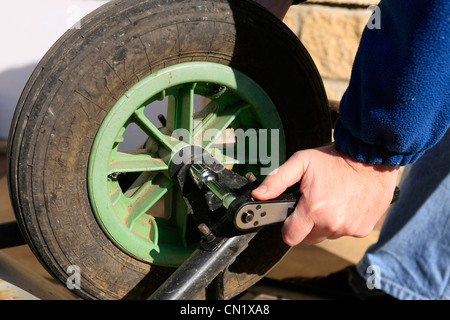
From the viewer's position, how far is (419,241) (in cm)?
139

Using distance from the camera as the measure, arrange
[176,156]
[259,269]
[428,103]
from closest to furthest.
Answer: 1. [428,103]
2. [176,156]
3. [259,269]

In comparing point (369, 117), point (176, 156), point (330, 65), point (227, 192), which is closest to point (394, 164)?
point (369, 117)

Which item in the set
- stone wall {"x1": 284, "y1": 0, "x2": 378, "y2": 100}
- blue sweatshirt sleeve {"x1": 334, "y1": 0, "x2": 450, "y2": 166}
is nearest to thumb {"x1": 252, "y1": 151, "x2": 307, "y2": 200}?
blue sweatshirt sleeve {"x1": 334, "y1": 0, "x2": 450, "y2": 166}

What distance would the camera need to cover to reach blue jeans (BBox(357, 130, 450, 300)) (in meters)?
1.34

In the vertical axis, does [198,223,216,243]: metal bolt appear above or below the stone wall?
below

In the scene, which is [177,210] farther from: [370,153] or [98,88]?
[370,153]

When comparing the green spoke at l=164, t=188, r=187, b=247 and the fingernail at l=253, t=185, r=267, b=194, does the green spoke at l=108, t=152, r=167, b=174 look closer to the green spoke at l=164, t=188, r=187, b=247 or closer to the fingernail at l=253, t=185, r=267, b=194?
the green spoke at l=164, t=188, r=187, b=247

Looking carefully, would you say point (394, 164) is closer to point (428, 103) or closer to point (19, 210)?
point (428, 103)

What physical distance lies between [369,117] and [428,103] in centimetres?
9

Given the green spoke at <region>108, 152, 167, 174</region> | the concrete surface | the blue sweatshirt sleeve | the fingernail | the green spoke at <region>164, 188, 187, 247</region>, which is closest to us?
the blue sweatshirt sleeve

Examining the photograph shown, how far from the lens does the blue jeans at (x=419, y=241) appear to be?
1.34m

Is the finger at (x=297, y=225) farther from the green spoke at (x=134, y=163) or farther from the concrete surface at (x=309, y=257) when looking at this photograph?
the concrete surface at (x=309, y=257)

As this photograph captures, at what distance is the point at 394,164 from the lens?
0.82 meters

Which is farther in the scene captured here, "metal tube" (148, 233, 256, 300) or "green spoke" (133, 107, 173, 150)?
"green spoke" (133, 107, 173, 150)
